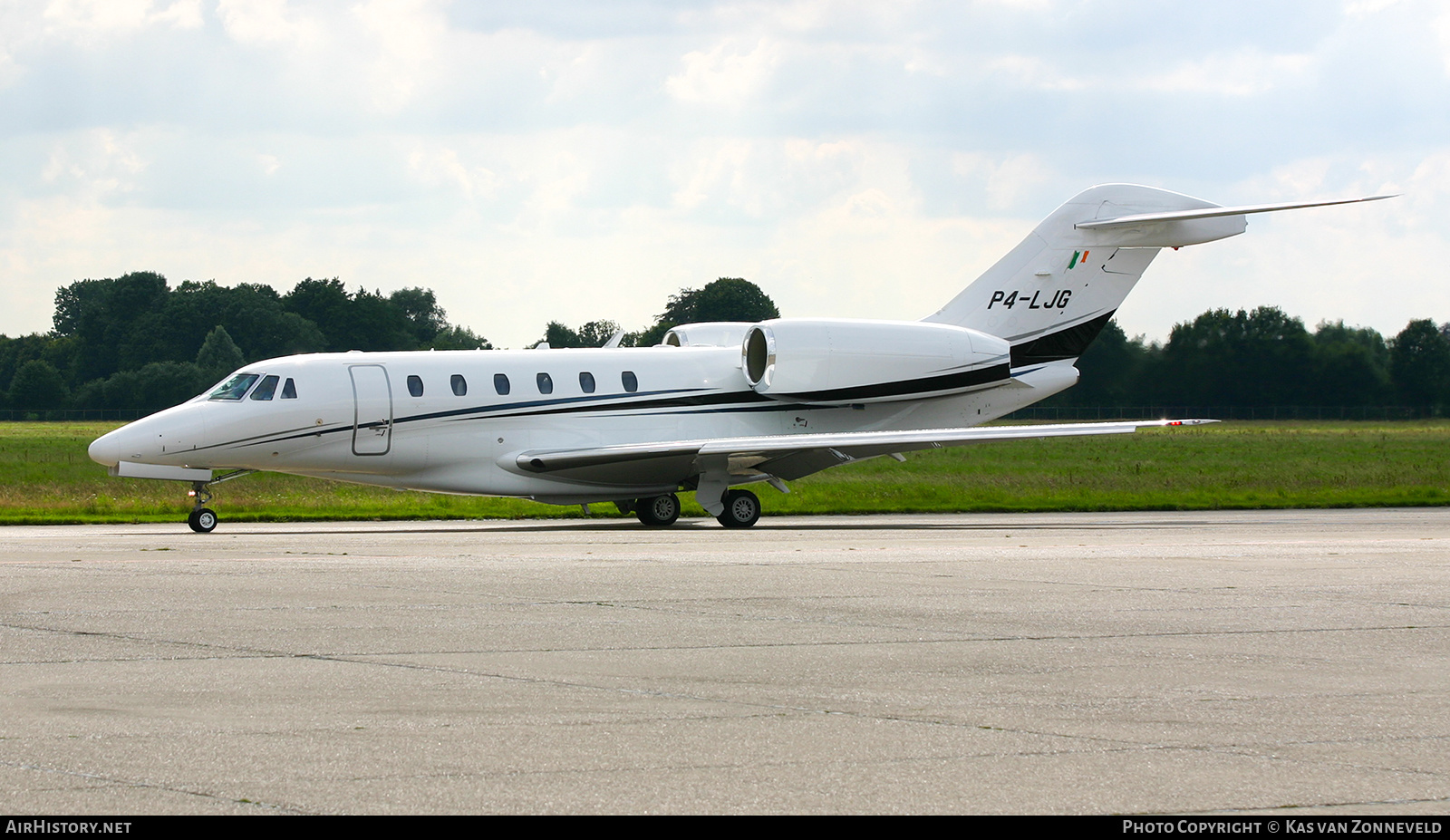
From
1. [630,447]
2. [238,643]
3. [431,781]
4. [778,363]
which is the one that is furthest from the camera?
[778,363]

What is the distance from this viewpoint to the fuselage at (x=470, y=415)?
23219 millimetres

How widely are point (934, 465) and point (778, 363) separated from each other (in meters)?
19.8

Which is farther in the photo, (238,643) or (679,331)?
(679,331)

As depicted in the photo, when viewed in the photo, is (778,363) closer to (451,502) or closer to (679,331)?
(679,331)

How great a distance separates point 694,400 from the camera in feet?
86.7

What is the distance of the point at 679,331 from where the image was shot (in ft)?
97.2

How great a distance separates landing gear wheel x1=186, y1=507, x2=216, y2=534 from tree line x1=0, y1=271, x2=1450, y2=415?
40.3 metres

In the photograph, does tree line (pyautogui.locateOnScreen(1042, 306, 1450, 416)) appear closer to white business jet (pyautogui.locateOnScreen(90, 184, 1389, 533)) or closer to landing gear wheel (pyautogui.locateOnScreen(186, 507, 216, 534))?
white business jet (pyautogui.locateOnScreen(90, 184, 1389, 533))

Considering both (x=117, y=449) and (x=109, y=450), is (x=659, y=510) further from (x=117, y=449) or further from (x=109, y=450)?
(x=109, y=450)

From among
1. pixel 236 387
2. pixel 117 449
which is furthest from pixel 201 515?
pixel 236 387

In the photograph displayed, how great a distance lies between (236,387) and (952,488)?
16.9 meters

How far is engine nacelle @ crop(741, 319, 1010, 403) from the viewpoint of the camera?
26.4 m

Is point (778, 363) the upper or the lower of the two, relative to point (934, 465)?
upper

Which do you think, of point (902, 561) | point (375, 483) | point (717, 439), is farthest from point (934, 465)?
point (902, 561)
